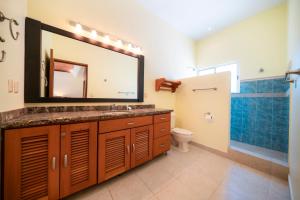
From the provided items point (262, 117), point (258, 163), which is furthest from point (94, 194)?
point (262, 117)

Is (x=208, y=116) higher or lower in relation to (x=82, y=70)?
lower

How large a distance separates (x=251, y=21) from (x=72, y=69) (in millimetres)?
3626

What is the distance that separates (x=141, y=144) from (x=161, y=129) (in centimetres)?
47

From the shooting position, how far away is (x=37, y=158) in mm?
986

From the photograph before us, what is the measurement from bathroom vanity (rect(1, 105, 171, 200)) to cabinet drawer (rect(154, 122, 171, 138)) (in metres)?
0.38

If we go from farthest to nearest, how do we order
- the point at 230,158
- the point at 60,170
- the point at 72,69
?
the point at 230,158
the point at 72,69
the point at 60,170

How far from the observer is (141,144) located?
1.74 metres

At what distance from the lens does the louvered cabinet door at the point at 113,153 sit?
1.33 meters

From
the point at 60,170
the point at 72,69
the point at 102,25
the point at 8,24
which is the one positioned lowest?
the point at 60,170

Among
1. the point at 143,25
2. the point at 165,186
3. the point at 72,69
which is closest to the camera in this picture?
the point at 165,186

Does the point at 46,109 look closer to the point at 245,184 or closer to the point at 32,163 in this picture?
the point at 32,163

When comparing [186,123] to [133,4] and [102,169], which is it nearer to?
[102,169]

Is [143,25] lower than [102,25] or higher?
higher

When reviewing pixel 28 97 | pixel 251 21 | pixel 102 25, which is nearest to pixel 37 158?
pixel 28 97
